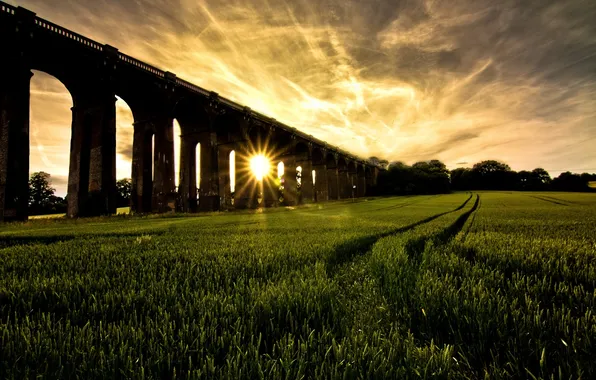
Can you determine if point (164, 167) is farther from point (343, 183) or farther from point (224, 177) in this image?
point (343, 183)

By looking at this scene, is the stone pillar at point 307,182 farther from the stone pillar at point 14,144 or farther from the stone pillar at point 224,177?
the stone pillar at point 14,144

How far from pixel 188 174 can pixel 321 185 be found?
27.5 m

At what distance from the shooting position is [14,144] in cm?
1314

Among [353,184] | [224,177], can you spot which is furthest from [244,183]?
[353,184]

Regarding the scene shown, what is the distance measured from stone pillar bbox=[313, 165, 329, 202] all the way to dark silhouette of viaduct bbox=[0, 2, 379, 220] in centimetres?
1445

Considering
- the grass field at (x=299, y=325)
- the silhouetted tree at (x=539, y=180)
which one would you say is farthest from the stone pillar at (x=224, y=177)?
the silhouetted tree at (x=539, y=180)

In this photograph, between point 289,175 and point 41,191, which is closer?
point 289,175

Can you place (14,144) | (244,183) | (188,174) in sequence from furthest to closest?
1. (244,183)
2. (188,174)
3. (14,144)

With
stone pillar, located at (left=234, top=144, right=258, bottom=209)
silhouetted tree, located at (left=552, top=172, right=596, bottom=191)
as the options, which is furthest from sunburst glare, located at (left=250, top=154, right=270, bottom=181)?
silhouetted tree, located at (left=552, top=172, right=596, bottom=191)

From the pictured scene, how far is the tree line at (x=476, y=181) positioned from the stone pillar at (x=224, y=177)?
59.2m

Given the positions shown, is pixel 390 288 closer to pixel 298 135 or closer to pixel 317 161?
pixel 298 135

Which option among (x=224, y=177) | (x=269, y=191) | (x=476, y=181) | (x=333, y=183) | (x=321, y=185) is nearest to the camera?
(x=224, y=177)

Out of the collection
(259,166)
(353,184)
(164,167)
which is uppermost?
(259,166)

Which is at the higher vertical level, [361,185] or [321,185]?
[361,185]
